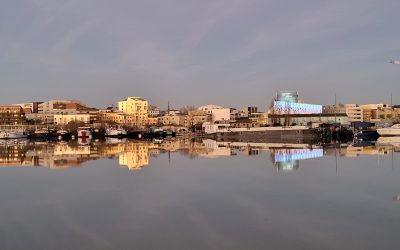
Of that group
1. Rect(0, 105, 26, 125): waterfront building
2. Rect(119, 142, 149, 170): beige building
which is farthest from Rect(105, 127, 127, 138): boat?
Rect(119, 142, 149, 170): beige building

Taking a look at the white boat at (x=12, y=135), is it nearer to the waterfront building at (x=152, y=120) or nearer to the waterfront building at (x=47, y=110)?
the waterfront building at (x=47, y=110)

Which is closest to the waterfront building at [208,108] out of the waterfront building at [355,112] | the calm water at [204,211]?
the waterfront building at [355,112]

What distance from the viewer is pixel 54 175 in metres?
14.5

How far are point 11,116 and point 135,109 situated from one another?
1366 inches

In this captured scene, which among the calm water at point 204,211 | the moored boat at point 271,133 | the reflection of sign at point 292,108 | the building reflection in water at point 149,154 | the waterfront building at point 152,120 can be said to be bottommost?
the calm water at point 204,211

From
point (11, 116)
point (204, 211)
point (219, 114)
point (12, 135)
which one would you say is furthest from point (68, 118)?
point (204, 211)

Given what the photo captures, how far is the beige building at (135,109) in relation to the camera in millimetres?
128125

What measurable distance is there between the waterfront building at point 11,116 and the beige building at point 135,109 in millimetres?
28202

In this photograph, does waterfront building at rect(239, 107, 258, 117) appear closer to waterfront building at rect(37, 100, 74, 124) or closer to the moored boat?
waterfront building at rect(37, 100, 74, 124)

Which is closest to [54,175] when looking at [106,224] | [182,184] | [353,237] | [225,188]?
[182,184]

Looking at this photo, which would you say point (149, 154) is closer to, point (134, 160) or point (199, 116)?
point (134, 160)

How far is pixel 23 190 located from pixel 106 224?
16.0ft

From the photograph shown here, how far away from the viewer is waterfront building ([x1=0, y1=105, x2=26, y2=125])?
345 feet

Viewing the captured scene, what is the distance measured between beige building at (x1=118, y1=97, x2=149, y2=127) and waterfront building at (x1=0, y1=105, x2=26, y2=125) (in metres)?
28.2
